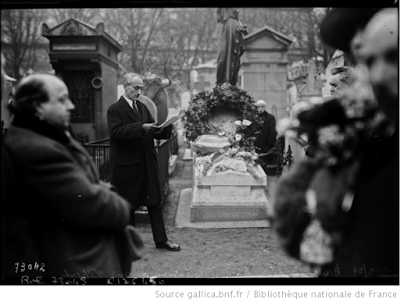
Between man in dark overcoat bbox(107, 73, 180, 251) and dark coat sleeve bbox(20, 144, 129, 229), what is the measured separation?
628 mm

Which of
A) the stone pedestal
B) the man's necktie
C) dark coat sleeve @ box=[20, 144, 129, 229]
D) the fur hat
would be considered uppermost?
the fur hat

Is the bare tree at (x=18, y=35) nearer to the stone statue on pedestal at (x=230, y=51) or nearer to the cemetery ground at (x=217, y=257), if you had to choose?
the cemetery ground at (x=217, y=257)

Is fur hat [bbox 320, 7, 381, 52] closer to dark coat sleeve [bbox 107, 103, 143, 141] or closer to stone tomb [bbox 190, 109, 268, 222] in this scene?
dark coat sleeve [bbox 107, 103, 143, 141]

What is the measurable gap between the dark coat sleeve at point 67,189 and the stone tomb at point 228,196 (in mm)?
1904

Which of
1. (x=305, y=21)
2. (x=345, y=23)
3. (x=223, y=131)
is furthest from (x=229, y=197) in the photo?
(x=345, y=23)

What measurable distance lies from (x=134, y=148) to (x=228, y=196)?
171cm

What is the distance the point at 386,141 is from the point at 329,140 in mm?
305

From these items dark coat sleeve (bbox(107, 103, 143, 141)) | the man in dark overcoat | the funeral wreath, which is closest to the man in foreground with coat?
the man in dark overcoat

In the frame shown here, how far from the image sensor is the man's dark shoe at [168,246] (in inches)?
128

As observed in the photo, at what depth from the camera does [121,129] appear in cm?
310

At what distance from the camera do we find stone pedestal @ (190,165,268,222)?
4.27m

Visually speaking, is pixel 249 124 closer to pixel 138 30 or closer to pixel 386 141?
pixel 138 30

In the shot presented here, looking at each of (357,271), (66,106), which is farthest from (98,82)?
(357,271)

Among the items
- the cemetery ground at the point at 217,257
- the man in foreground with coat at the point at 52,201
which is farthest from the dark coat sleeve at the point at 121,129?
the man in foreground with coat at the point at 52,201
